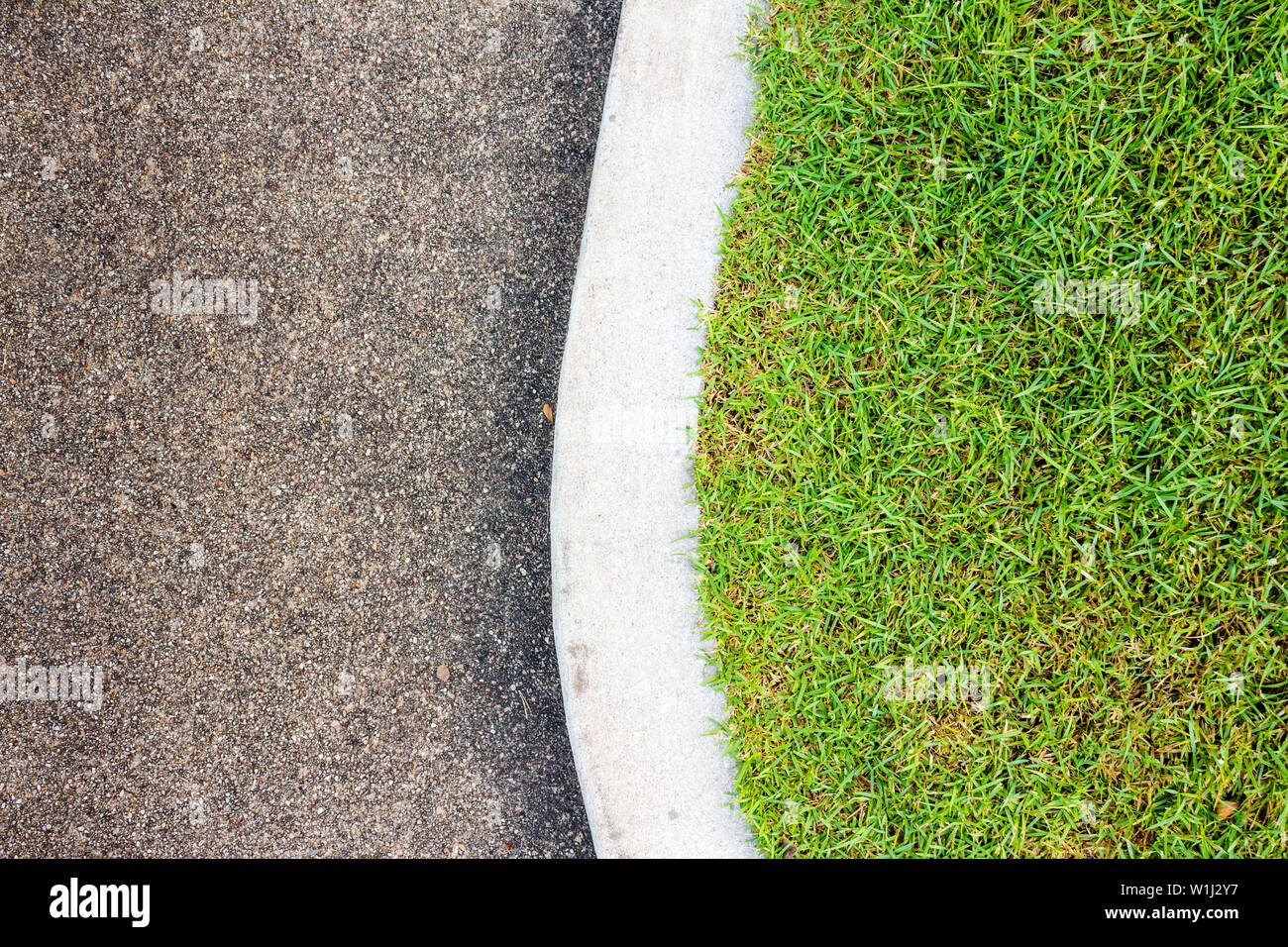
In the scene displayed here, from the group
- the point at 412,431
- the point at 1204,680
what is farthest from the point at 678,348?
the point at 1204,680

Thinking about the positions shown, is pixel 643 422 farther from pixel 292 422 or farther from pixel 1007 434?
pixel 292 422

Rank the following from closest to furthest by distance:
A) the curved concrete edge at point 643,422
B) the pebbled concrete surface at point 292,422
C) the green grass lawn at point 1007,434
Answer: the green grass lawn at point 1007,434
the curved concrete edge at point 643,422
the pebbled concrete surface at point 292,422

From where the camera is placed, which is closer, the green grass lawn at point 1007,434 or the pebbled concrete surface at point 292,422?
the green grass lawn at point 1007,434

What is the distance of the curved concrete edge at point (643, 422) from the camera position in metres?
2.31

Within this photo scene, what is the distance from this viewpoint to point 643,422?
7.66 feet

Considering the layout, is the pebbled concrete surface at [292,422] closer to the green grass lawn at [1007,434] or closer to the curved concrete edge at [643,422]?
the curved concrete edge at [643,422]

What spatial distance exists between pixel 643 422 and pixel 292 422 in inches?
53.1

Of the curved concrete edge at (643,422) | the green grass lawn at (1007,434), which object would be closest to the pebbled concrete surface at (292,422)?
the curved concrete edge at (643,422)

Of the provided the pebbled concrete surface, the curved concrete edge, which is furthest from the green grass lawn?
the pebbled concrete surface

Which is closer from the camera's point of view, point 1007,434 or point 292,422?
point 1007,434

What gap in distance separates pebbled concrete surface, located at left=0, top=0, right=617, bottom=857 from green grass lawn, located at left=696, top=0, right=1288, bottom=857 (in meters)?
0.81

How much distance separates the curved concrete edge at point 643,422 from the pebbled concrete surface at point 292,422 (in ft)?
0.80

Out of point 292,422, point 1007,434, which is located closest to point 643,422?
point 1007,434
